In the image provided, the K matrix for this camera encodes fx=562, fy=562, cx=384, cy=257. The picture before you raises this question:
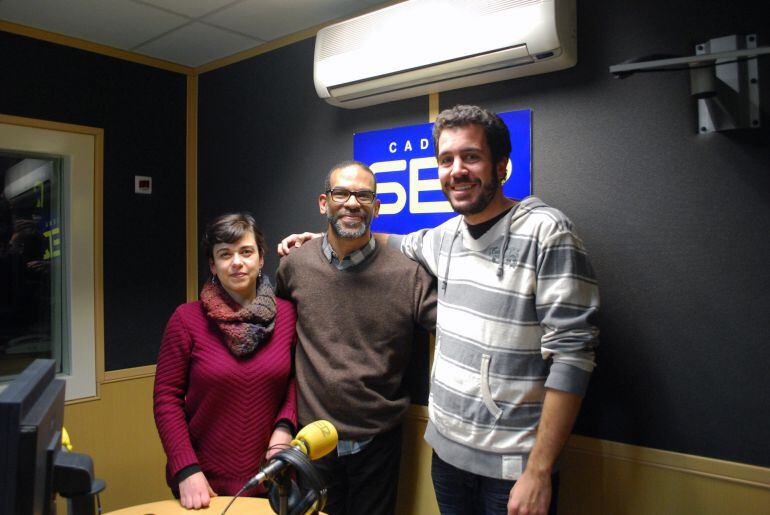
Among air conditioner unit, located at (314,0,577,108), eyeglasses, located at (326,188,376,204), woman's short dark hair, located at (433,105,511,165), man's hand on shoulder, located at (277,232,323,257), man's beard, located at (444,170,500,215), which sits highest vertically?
air conditioner unit, located at (314,0,577,108)

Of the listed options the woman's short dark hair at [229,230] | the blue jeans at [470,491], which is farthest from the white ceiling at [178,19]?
the blue jeans at [470,491]

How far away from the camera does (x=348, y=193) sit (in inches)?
81.7

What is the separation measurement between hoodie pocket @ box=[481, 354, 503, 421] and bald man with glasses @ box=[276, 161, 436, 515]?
0.43 m

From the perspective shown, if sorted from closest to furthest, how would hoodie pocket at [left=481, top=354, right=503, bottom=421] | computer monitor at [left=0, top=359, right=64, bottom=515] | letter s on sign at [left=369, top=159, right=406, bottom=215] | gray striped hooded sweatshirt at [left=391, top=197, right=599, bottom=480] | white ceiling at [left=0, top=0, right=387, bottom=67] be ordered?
computer monitor at [left=0, top=359, right=64, bottom=515] → gray striped hooded sweatshirt at [left=391, top=197, right=599, bottom=480] → hoodie pocket at [left=481, top=354, right=503, bottom=421] → letter s on sign at [left=369, top=159, right=406, bottom=215] → white ceiling at [left=0, top=0, right=387, bottom=67]

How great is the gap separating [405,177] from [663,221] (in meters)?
1.07

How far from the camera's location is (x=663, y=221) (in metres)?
1.81

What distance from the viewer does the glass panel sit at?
2930 millimetres

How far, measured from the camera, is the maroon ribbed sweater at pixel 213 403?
1848 millimetres

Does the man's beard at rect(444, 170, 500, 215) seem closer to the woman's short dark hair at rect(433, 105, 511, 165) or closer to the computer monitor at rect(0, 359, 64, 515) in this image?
the woman's short dark hair at rect(433, 105, 511, 165)

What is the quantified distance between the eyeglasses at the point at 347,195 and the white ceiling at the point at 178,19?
1.03 metres

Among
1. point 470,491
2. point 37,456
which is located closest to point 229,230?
point 470,491

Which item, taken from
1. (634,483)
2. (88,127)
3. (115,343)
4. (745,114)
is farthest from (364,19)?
(115,343)

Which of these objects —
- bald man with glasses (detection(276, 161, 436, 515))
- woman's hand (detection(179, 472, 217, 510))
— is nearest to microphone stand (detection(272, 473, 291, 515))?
woman's hand (detection(179, 472, 217, 510))

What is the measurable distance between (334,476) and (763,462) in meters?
1.38
